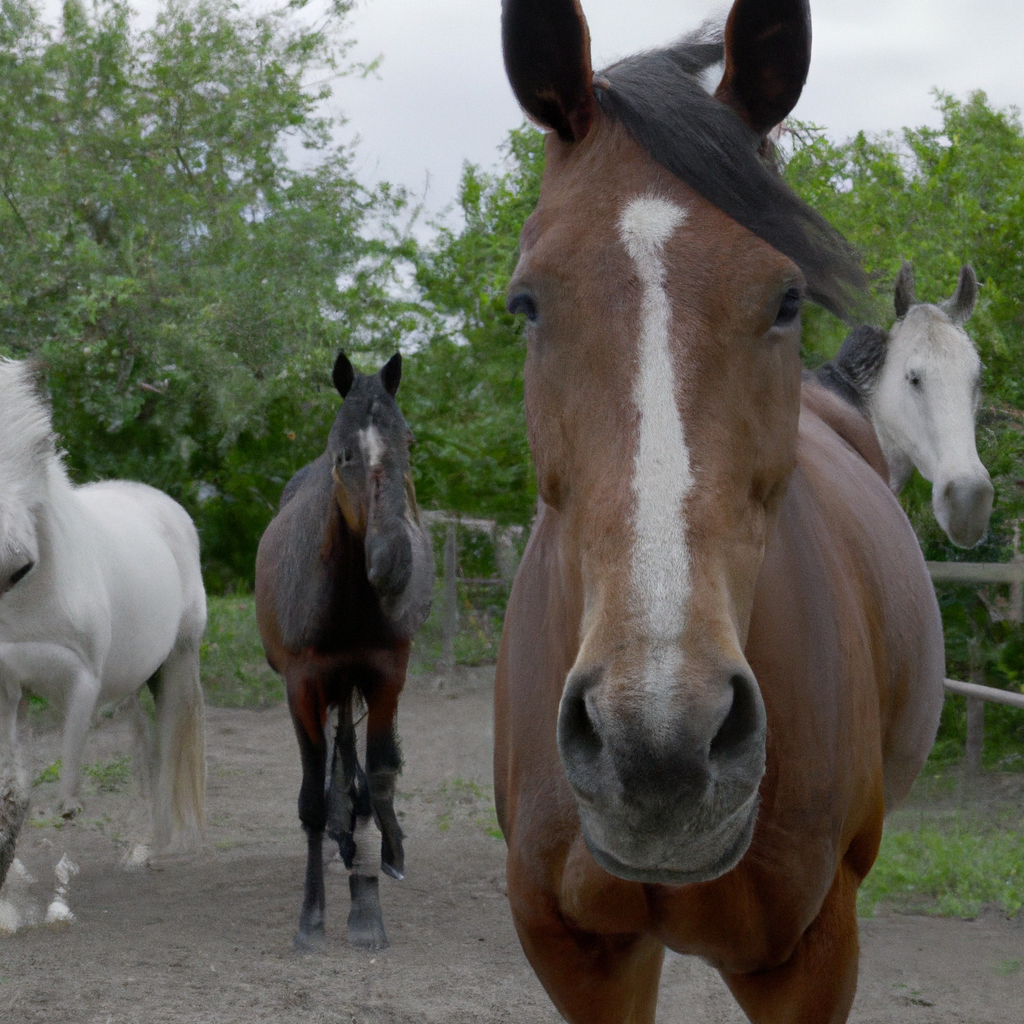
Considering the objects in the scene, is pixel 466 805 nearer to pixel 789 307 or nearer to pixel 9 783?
pixel 9 783

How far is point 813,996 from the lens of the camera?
6.38 feet

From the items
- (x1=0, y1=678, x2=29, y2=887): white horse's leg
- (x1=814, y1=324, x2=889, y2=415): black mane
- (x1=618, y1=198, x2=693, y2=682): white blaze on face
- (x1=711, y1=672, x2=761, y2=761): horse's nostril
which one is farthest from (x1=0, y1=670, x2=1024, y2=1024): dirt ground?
(x1=618, y1=198, x2=693, y2=682): white blaze on face

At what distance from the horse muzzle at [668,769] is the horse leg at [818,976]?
695 millimetres

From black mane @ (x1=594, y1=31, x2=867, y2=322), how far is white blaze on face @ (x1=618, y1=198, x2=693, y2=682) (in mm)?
92

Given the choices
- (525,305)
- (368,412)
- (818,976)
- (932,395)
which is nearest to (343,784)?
(368,412)

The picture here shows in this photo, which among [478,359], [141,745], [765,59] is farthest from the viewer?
[478,359]

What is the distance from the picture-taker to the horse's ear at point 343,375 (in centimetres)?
520

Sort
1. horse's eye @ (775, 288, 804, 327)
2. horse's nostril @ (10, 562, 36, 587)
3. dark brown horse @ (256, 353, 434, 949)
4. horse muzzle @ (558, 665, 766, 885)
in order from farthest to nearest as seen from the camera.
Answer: dark brown horse @ (256, 353, 434, 949) < horse's nostril @ (10, 562, 36, 587) < horse's eye @ (775, 288, 804, 327) < horse muzzle @ (558, 665, 766, 885)

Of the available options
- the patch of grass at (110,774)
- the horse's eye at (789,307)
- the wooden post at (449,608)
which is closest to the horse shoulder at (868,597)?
the horse's eye at (789,307)

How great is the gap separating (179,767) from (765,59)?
5.36 m

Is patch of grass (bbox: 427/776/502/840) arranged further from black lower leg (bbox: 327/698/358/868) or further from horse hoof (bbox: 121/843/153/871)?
horse hoof (bbox: 121/843/153/871)

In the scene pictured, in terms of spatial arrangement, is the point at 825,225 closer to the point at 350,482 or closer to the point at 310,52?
the point at 350,482

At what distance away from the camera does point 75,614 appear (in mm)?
4898

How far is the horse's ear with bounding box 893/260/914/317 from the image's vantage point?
5207 mm
